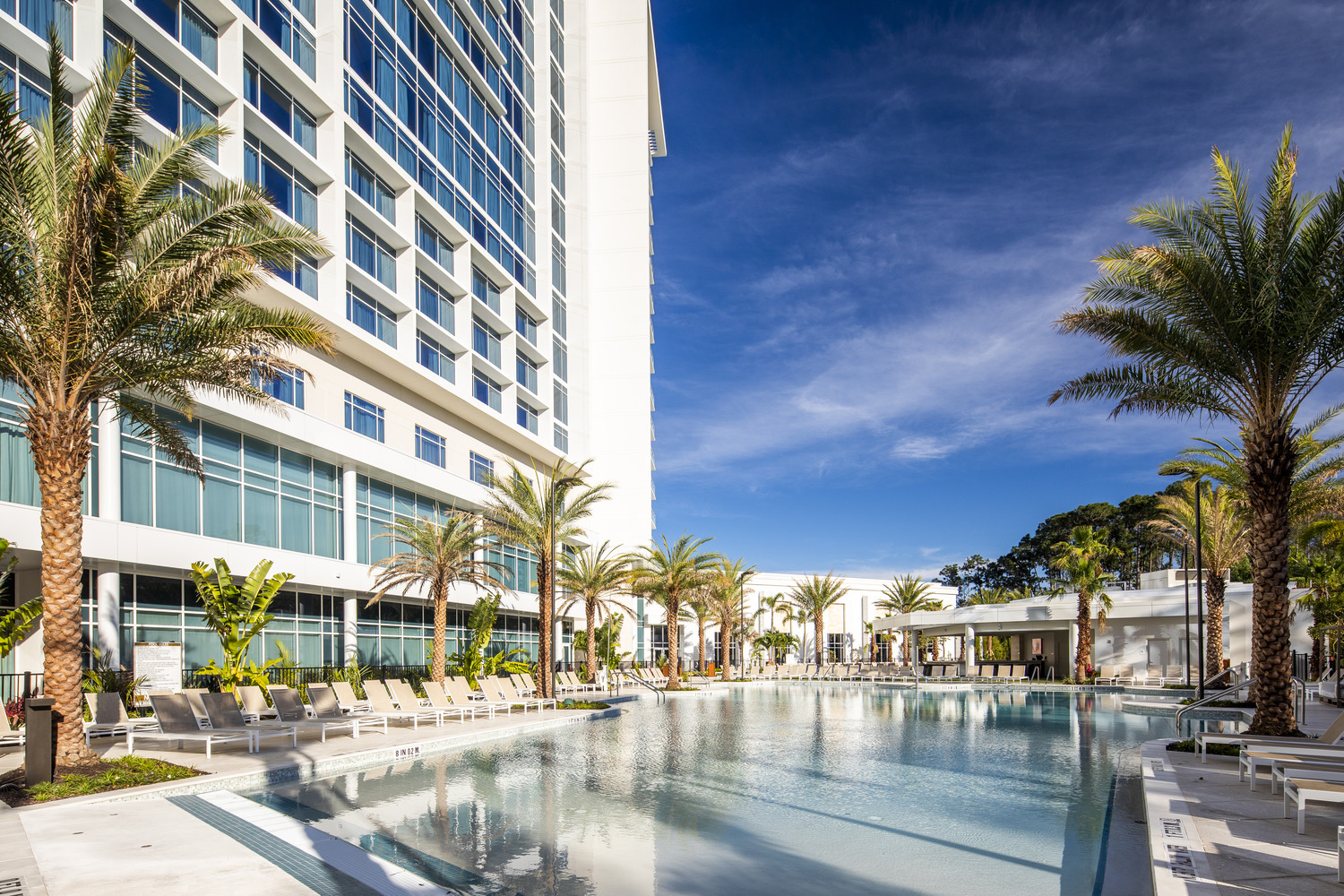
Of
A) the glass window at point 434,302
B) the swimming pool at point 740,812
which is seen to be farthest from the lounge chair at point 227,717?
the glass window at point 434,302

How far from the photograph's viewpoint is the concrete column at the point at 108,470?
64.8ft

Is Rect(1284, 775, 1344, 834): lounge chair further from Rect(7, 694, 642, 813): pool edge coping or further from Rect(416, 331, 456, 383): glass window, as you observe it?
Rect(416, 331, 456, 383): glass window

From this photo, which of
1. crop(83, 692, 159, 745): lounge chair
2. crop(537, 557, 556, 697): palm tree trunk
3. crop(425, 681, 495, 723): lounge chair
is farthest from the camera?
crop(537, 557, 556, 697): palm tree trunk

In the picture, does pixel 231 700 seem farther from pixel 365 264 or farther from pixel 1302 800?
pixel 365 264

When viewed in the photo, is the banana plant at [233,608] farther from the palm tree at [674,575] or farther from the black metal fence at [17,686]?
the palm tree at [674,575]

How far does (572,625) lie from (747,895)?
4615cm

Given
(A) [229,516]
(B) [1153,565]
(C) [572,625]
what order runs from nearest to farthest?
(A) [229,516] < (C) [572,625] < (B) [1153,565]

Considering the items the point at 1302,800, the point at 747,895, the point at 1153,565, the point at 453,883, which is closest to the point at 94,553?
the point at 453,883

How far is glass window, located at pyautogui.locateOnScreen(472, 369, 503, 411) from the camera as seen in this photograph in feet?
128

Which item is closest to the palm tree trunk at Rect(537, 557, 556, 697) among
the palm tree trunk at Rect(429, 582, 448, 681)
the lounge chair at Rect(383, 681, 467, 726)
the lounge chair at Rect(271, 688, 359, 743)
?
the palm tree trunk at Rect(429, 582, 448, 681)

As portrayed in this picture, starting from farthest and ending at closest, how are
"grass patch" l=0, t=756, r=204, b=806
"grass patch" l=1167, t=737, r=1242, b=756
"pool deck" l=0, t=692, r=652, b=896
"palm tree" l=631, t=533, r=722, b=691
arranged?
"palm tree" l=631, t=533, r=722, b=691 → "grass patch" l=1167, t=737, r=1242, b=756 → "grass patch" l=0, t=756, r=204, b=806 → "pool deck" l=0, t=692, r=652, b=896

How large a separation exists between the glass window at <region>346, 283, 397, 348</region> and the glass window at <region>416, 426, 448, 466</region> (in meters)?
4.20

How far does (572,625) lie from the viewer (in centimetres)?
5244

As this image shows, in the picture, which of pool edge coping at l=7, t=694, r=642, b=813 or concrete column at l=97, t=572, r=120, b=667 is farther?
concrete column at l=97, t=572, r=120, b=667
